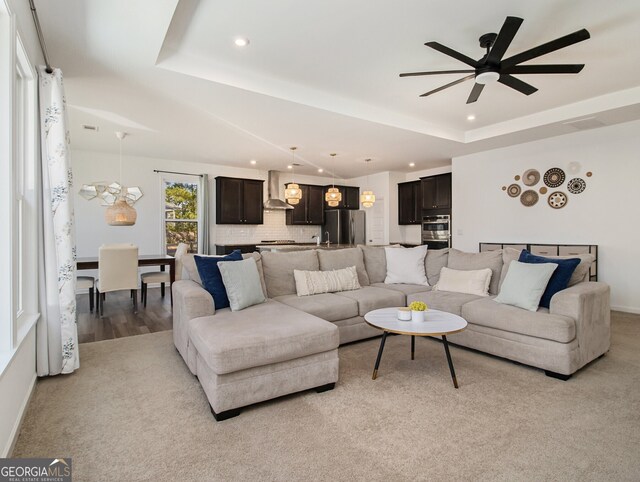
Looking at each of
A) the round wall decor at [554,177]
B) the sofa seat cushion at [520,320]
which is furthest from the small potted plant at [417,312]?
the round wall decor at [554,177]

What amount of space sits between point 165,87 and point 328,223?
577 centimetres

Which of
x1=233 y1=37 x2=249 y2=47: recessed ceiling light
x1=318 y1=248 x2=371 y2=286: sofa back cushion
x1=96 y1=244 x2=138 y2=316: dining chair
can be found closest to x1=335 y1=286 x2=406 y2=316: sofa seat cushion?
x1=318 y1=248 x2=371 y2=286: sofa back cushion

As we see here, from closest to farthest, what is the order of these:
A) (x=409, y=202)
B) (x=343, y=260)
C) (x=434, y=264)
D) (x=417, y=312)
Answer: (x=417, y=312)
(x=343, y=260)
(x=434, y=264)
(x=409, y=202)

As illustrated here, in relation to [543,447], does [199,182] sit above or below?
above

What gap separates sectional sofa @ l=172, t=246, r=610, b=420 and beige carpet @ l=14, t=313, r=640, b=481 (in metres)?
0.15

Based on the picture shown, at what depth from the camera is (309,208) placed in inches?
347

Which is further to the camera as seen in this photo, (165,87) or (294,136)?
(294,136)

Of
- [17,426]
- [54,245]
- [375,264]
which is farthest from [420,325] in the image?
[54,245]

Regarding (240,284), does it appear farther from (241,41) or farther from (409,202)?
(409,202)

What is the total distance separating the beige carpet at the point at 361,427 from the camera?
1632 mm

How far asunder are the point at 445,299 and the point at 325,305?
1211mm

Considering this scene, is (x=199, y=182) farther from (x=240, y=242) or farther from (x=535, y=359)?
(x=535, y=359)

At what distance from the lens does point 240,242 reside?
8023mm

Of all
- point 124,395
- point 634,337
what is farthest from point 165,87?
point 634,337
